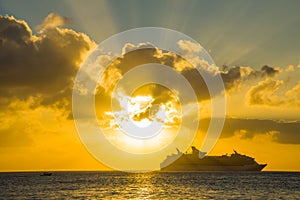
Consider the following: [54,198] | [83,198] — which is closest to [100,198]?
[83,198]

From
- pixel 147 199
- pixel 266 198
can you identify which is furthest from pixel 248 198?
pixel 147 199

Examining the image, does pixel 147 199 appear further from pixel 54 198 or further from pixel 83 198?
pixel 54 198

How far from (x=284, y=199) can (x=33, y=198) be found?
5131 cm

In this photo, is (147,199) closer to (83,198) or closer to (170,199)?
(170,199)

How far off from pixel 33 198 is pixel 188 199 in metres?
32.2

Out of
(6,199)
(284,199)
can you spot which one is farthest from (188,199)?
(6,199)

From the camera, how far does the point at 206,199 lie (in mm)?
88250

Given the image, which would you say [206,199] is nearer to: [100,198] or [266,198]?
[266,198]

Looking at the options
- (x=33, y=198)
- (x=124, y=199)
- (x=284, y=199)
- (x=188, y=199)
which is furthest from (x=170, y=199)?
(x=33, y=198)

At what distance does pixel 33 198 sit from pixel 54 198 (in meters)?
4.54

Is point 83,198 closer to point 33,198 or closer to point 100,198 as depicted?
point 100,198

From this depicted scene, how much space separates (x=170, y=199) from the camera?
88.2m

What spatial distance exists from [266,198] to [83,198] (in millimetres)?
37296

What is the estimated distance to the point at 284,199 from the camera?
8975cm
